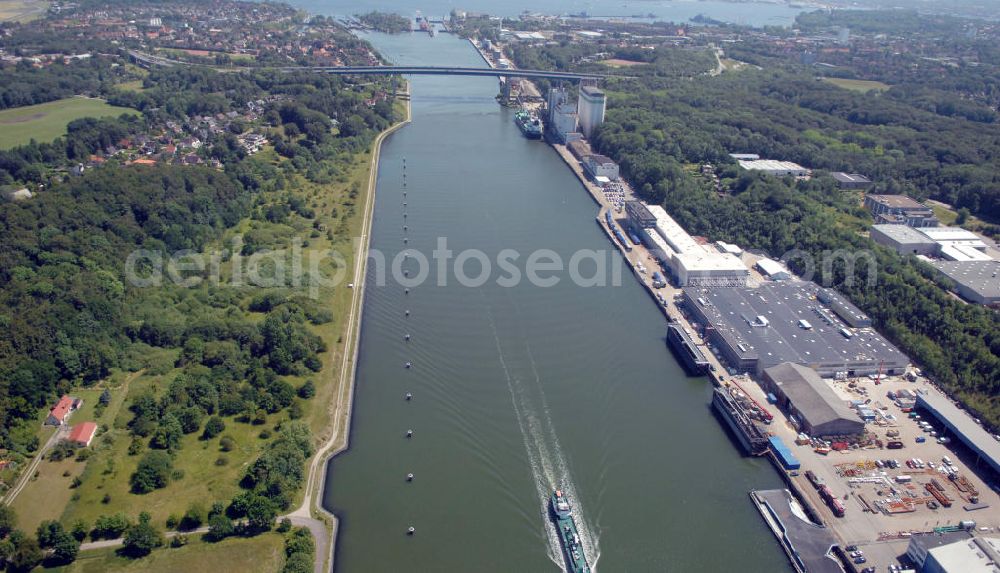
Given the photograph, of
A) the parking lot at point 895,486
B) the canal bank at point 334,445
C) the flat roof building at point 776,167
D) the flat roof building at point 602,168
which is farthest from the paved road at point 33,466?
the flat roof building at point 776,167

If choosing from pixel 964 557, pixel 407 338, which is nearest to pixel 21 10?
pixel 407 338

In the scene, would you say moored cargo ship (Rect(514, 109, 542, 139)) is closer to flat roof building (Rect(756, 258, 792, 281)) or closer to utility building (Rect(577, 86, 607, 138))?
utility building (Rect(577, 86, 607, 138))

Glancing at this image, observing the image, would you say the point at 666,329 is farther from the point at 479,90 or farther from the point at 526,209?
the point at 479,90

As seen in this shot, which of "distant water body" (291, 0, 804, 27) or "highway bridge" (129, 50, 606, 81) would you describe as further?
"distant water body" (291, 0, 804, 27)

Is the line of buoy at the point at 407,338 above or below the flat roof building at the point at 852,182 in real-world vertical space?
below

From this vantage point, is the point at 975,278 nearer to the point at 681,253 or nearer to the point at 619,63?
the point at 681,253

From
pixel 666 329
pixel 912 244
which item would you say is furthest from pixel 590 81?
pixel 666 329

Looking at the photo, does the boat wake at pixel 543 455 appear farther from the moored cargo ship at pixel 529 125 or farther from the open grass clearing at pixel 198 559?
the moored cargo ship at pixel 529 125

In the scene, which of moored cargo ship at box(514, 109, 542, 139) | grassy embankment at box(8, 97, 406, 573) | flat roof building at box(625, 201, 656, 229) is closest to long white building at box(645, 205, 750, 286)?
flat roof building at box(625, 201, 656, 229)
